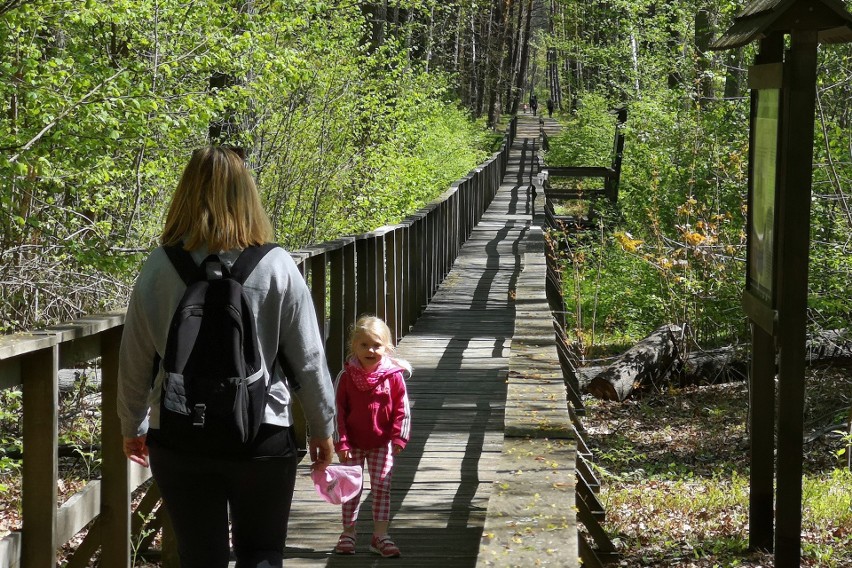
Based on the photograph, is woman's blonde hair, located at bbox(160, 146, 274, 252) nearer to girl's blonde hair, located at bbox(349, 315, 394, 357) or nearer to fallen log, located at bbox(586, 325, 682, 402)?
girl's blonde hair, located at bbox(349, 315, 394, 357)

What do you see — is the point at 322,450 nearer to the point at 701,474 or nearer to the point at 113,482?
the point at 113,482

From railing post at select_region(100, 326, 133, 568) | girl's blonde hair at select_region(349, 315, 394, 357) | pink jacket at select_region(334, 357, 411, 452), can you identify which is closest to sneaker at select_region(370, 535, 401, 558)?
pink jacket at select_region(334, 357, 411, 452)

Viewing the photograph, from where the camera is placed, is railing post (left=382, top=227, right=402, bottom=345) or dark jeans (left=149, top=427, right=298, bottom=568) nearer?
dark jeans (left=149, top=427, right=298, bottom=568)

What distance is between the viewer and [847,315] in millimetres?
11047

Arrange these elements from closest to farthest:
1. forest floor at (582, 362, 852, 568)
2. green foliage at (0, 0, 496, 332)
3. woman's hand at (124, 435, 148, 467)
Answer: woman's hand at (124, 435, 148, 467) < forest floor at (582, 362, 852, 568) < green foliage at (0, 0, 496, 332)

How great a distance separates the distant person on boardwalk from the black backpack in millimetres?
23

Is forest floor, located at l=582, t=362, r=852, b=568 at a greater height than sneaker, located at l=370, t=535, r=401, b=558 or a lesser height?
lesser

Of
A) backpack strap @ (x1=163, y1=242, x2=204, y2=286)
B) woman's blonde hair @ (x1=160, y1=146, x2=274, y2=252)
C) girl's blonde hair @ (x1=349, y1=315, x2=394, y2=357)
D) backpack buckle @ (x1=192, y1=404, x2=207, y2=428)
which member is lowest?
girl's blonde hair @ (x1=349, y1=315, x2=394, y2=357)

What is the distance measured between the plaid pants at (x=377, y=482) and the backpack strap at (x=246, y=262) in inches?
78.6

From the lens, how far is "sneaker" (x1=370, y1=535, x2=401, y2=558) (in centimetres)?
511

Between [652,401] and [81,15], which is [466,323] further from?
[81,15]

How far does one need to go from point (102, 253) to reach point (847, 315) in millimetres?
7207

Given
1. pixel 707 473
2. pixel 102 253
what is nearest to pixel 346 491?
pixel 707 473

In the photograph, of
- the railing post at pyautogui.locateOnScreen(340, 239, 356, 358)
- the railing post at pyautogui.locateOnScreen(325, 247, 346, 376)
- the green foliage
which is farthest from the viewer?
the green foliage
